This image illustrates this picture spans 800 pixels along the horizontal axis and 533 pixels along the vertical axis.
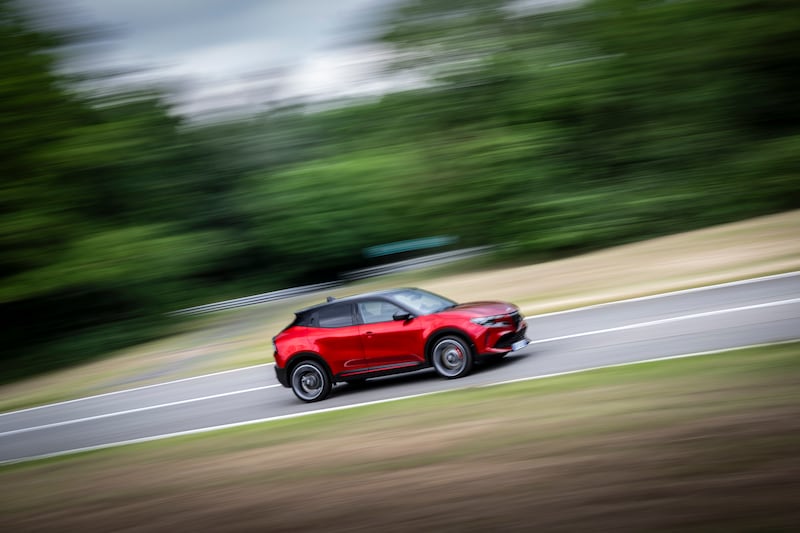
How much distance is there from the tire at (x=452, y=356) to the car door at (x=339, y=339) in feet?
4.06

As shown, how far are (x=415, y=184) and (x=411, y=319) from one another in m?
18.7

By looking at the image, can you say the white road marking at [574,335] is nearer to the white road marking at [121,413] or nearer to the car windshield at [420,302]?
the white road marking at [121,413]

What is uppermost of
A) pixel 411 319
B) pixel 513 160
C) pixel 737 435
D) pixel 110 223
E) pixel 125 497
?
pixel 110 223

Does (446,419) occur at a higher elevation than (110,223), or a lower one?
lower

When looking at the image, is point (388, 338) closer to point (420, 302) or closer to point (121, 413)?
point (420, 302)

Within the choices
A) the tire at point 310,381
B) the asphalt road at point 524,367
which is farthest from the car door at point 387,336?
the tire at point 310,381

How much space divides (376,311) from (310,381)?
168 cm

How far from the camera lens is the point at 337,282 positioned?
1485 inches

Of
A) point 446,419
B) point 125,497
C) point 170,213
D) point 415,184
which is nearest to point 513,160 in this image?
point 415,184

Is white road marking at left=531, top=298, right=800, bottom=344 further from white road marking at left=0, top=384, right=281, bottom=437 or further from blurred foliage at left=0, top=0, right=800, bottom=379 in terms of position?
blurred foliage at left=0, top=0, right=800, bottom=379

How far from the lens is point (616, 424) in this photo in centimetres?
793

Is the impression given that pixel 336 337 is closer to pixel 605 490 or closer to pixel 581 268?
pixel 605 490

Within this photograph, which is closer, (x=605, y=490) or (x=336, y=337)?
(x=605, y=490)

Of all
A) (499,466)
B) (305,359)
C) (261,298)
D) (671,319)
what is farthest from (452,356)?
(261,298)
